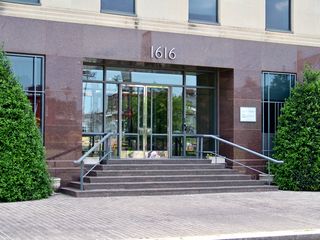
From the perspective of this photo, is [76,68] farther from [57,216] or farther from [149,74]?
[57,216]

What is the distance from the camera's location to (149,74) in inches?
763

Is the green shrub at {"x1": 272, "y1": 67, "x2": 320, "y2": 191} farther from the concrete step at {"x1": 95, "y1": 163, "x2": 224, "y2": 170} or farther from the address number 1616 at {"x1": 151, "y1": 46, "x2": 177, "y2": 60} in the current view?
the address number 1616 at {"x1": 151, "y1": 46, "x2": 177, "y2": 60}

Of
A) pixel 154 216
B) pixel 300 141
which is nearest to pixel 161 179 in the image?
pixel 300 141

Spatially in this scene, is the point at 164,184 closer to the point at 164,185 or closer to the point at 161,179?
the point at 164,185

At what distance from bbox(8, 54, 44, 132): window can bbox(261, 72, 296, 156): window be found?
7.64 m

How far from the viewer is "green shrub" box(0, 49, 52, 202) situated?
1390 centimetres

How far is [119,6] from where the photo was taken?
1805cm

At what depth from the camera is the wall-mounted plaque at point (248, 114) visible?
19.4 meters

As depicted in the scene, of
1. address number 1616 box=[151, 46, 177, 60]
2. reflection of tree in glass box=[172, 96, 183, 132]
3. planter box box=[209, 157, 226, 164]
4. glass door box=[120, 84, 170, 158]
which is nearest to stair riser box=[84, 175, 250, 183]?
planter box box=[209, 157, 226, 164]

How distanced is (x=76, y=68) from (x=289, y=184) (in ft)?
24.6

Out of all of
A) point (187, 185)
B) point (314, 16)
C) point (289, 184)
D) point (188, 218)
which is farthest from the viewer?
point (314, 16)

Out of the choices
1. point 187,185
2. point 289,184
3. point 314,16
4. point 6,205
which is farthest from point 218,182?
point 314,16

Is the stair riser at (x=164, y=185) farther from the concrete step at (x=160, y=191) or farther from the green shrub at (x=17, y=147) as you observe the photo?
the green shrub at (x=17, y=147)

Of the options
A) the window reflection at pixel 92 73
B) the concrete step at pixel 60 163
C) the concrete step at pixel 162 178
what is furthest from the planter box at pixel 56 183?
the window reflection at pixel 92 73
